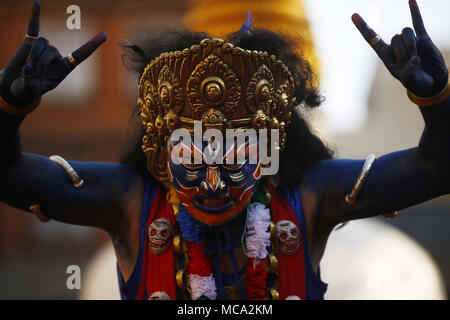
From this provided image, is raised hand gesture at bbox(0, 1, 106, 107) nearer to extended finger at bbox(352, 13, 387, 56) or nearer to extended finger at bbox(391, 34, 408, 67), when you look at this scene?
extended finger at bbox(352, 13, 387, 56)

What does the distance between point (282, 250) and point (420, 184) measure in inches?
25.6

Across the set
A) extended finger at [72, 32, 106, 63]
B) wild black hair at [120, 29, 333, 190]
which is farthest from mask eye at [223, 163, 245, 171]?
extended finger at [72, 32, 106, 63]

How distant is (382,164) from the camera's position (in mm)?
2439

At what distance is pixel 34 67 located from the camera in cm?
216

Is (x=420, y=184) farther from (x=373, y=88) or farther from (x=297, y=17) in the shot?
(x=373, y=88)

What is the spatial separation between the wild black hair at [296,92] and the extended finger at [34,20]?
52 centimetres

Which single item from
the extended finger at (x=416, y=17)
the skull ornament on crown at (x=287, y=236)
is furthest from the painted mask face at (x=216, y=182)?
the extended finger at (x=416, y=17)

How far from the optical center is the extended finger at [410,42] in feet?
6.85

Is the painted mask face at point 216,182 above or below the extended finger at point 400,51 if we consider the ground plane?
below

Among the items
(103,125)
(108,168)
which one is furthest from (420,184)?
(103,125)

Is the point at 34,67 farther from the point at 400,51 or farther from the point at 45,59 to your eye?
the point at 400,51

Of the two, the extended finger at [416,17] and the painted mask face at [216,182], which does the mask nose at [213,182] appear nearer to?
the painted mask face at [216,182]

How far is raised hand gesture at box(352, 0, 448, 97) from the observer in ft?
6.82

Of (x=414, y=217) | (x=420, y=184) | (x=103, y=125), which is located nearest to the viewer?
(x=420, y=184)
